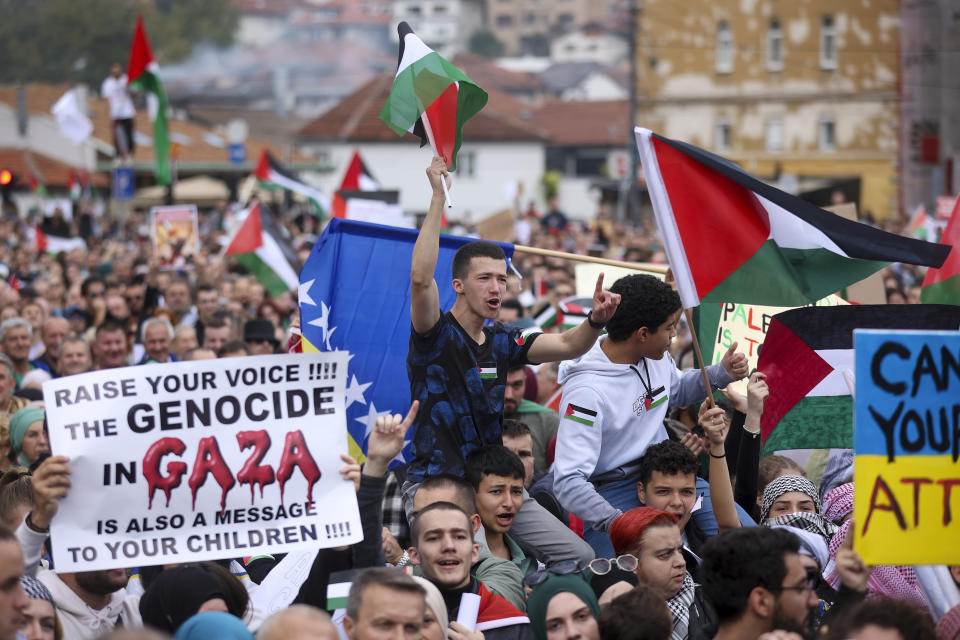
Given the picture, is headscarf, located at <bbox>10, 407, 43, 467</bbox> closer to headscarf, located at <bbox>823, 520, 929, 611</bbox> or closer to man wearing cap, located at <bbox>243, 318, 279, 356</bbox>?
man wearing cap, located at <bbox>243, 318, 279, 356</bbox>

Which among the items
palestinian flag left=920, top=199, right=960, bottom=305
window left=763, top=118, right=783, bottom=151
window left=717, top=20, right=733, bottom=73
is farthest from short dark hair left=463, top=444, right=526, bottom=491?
window left=717, top=20, right=733, bottom=73

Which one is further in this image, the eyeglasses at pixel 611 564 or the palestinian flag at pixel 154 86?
the palestinian flag at pixel 154 86

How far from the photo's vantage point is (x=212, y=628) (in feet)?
15.0

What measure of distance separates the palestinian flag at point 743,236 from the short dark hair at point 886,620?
1891 mm

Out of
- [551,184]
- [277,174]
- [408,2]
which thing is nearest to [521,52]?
[408,2]

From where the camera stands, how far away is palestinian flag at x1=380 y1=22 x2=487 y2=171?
274 inches

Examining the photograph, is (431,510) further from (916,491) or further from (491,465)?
(916,491)

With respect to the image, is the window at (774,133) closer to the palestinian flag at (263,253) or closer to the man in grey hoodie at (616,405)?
the palestinian flag at (263,253)

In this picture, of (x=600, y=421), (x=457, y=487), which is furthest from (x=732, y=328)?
(x=457, y=487)

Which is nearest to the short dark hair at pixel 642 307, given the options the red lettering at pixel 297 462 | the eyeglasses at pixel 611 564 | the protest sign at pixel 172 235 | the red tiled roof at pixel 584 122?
the eyeglasses at pixel 611 564

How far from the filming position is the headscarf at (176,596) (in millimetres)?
5008

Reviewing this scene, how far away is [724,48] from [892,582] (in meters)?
53.0

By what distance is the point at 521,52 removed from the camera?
547 feet

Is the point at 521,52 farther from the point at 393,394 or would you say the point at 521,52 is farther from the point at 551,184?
the point at 393,394
